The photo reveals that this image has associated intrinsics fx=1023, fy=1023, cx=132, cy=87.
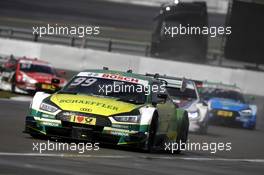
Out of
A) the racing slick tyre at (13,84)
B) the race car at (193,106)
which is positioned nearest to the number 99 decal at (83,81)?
the race car at (193,106)

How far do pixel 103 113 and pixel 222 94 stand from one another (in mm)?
17037

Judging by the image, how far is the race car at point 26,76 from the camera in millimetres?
30984

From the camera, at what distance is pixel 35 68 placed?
108 ft

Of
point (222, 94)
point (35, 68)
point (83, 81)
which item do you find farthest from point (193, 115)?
point (83, 81)

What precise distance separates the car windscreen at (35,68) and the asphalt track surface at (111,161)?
12862mm

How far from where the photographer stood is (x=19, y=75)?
31.5 m

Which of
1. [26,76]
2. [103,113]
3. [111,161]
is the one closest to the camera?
[111,161]

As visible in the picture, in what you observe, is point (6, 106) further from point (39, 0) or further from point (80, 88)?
point (39, 0)

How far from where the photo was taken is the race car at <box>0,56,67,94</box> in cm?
3098

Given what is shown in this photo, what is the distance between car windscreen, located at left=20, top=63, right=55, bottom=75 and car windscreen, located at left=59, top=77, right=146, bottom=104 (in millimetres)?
16406

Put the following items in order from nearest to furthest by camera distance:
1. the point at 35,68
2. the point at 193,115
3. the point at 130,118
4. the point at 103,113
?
1. the point at 103,113
2. the point at 130,118
3. the point at 193,115
4. the point at 35,68

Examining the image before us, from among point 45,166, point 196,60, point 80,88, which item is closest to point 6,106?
point 80,88

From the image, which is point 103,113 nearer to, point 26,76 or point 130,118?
point 130,118

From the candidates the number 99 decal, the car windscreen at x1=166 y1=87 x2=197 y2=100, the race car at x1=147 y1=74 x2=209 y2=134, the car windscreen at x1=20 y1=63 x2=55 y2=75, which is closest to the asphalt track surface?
the number 99 decal
